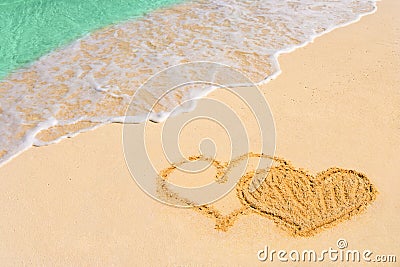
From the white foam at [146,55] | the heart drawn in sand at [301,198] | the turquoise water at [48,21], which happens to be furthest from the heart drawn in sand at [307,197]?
the turquoise water at [48,21]

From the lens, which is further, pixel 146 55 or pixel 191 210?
pixel 146 55

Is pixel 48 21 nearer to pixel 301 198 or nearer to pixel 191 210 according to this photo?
pixel 191 210

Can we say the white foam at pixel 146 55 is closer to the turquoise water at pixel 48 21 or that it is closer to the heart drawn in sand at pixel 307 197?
the turquoise water at pixel 48 21

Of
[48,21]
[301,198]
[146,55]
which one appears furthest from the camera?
[48,21]

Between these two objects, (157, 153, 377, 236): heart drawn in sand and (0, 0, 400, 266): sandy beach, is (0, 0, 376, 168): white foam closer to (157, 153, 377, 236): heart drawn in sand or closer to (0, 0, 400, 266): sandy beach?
(0, 0, 400, 266): sandy beach

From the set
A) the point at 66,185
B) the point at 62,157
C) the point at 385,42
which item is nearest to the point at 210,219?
the point at 66,185

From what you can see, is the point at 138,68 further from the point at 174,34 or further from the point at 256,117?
the point at 256,117

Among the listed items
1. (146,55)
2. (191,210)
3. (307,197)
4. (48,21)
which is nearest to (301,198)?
(307,197)
